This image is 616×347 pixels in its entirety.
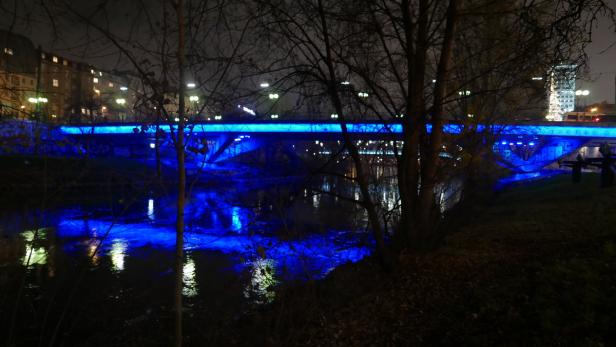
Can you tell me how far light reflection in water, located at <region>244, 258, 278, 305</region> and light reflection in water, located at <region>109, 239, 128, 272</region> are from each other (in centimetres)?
425

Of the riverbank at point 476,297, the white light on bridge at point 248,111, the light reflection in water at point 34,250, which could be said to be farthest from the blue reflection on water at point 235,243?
the white light on bridge at point 248,111

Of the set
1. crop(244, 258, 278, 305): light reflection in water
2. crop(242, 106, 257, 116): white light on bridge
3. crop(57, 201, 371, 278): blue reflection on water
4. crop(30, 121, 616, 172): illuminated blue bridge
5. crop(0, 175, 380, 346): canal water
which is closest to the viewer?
crop(242, 106, 257, 116): white light on bridge

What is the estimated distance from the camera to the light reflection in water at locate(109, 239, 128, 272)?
13.6 metres

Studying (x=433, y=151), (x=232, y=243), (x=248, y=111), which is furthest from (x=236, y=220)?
(x=248, y=111)

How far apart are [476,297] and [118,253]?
13047 millimetres

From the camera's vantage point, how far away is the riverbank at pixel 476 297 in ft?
15.4

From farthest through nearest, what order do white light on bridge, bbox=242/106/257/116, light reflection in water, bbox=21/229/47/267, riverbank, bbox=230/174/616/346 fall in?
1. light reflection in water, bbox=21/229/47/267
2. white light on bridge, bbox=242/106/257/116
3. riverbank, bbox=230/174/616/346

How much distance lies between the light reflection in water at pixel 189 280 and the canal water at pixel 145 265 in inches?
1.0

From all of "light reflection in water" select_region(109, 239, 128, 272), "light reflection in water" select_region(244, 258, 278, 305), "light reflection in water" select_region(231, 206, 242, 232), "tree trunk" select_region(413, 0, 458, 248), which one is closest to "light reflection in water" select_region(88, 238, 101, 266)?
"light reflection in water" select_region(109, 239, 128, 272)

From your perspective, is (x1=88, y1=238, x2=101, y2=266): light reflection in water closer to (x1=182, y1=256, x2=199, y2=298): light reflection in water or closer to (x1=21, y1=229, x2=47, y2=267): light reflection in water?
(x1=21, y1=229, x2=47, y2=267): light reflection in water

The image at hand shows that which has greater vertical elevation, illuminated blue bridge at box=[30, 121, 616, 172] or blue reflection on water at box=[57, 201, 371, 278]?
illuminated blue bridge at box=[30, 121, 616, 172]

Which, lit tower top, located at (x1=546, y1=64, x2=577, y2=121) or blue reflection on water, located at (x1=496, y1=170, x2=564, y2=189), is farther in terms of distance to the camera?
blue reflection on water, located at (x1=496, y1=170, x2=564, y2=189)

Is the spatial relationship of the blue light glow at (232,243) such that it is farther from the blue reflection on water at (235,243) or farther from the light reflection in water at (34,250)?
the light reflection in water at (34,250)

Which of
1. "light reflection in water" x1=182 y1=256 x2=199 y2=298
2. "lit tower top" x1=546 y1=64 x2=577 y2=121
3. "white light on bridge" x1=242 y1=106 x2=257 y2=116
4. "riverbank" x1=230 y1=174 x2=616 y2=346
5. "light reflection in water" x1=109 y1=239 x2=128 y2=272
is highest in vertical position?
"lit tower top" x1=546 y1=64 x2=577 y2=121
